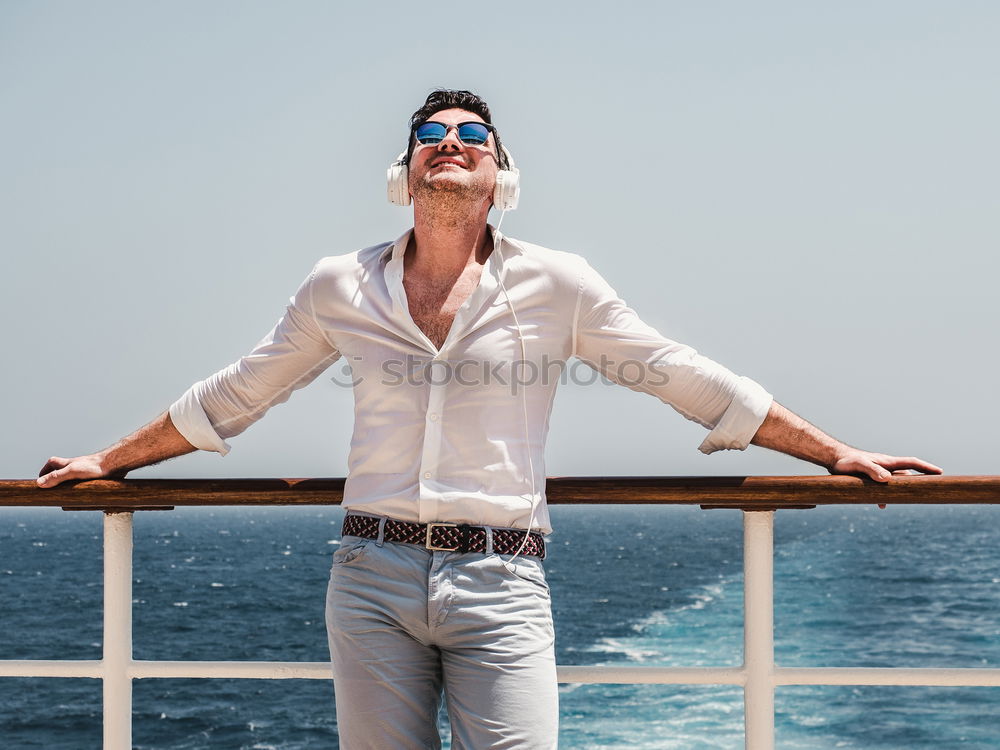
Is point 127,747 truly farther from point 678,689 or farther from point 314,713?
point 314,713

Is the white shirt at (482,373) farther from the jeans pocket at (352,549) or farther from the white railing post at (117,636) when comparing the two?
the white railing post at (117,636)

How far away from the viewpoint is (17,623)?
49.2 m

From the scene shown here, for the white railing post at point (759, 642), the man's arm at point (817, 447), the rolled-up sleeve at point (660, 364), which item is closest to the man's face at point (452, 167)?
the rolled-up sleeve at point (660, 364)

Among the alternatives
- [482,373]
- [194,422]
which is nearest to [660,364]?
[482,373]

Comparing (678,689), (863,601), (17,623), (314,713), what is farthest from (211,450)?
(17,623)

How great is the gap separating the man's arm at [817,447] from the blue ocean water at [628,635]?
16323 mm

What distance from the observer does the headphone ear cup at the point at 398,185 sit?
1.85 meters

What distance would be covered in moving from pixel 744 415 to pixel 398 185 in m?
0.73

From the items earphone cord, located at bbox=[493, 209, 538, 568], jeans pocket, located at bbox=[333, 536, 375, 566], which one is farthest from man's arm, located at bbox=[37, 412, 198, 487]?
earphone cord, located at bbox=[493, 209, 538, 568]

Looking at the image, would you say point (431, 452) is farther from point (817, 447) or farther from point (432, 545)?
point (817, 447)

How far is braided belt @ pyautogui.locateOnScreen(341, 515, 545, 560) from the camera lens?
1.59m

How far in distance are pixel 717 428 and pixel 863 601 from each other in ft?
141

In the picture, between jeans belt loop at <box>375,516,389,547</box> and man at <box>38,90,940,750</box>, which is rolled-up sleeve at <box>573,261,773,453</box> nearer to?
man at <box>38,90,940,750</box>

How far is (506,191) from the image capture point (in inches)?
71.0
